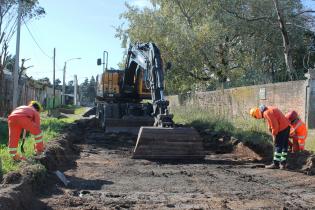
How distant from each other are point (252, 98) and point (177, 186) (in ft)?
36.7

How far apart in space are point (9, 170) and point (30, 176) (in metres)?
0.61

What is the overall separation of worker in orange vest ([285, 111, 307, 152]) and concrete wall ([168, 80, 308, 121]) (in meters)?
2.98

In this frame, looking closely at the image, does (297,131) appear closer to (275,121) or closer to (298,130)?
(298,130)

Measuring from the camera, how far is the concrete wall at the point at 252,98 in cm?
1578

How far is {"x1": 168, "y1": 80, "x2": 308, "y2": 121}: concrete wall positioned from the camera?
51.8 ft

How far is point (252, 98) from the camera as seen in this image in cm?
1986

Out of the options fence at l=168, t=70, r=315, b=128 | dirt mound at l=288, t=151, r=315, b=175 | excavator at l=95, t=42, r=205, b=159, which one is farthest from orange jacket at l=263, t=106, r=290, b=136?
fence at l=168, t=70, r=315, b=128

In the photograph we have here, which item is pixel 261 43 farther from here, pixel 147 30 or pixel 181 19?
pixel 147 30

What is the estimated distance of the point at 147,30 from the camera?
32094 mm

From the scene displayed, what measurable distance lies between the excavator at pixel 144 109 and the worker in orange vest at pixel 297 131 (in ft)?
8.15

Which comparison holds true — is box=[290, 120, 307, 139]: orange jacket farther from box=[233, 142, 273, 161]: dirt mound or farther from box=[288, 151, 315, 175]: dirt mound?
box=[233, 142, 273, 161]: dirt mound

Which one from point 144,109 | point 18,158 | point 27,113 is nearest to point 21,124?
point 27,113

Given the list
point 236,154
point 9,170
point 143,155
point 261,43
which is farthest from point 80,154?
point 261,43

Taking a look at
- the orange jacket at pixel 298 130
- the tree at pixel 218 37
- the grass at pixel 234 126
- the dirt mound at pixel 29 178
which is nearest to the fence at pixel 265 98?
the grass at pixel 234 126
